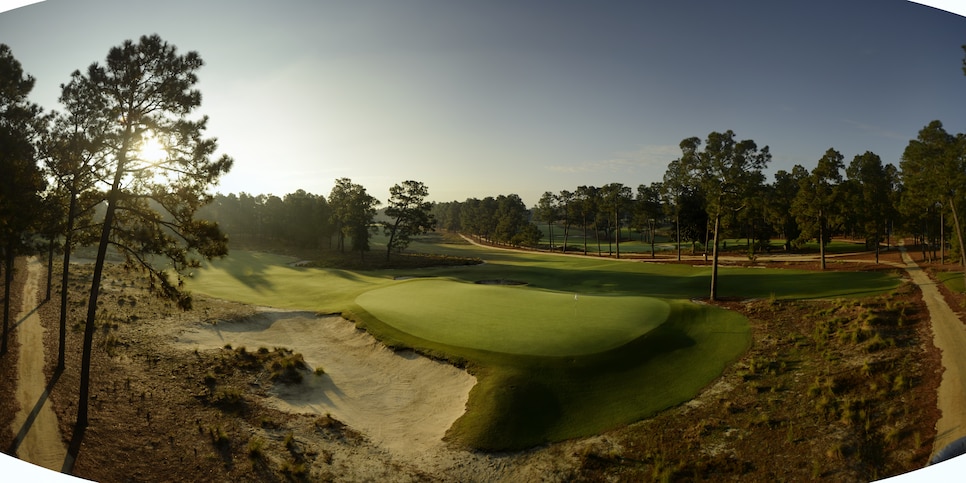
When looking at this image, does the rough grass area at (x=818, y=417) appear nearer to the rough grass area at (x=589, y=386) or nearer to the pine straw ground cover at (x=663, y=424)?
the pine straw ground cover at (x=663, y=424)

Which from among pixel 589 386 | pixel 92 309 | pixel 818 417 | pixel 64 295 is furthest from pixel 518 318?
pixel 64 295

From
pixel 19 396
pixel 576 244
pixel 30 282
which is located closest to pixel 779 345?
pixel 19 396

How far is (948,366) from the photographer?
988 cm

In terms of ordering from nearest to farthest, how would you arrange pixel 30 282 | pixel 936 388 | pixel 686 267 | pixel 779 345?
pixel 936 388 → pixel 779 345 → pixel 30 282 → pixel 686 267

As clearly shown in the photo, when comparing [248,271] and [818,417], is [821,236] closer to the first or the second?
[818,417]

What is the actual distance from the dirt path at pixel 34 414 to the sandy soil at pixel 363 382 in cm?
546

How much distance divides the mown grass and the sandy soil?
85cm

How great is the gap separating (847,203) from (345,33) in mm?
17460

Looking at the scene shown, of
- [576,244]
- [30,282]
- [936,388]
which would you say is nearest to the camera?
[936,388]

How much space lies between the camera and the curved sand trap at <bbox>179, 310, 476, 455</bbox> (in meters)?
13.4

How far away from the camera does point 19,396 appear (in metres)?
10.7

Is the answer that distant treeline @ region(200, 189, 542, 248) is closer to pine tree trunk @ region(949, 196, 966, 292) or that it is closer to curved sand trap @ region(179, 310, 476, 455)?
curved sand trap @ region(179, 310, 476, 455)

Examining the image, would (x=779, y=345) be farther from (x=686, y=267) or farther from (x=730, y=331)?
(x=686, y=267)

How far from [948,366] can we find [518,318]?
15478 mm
